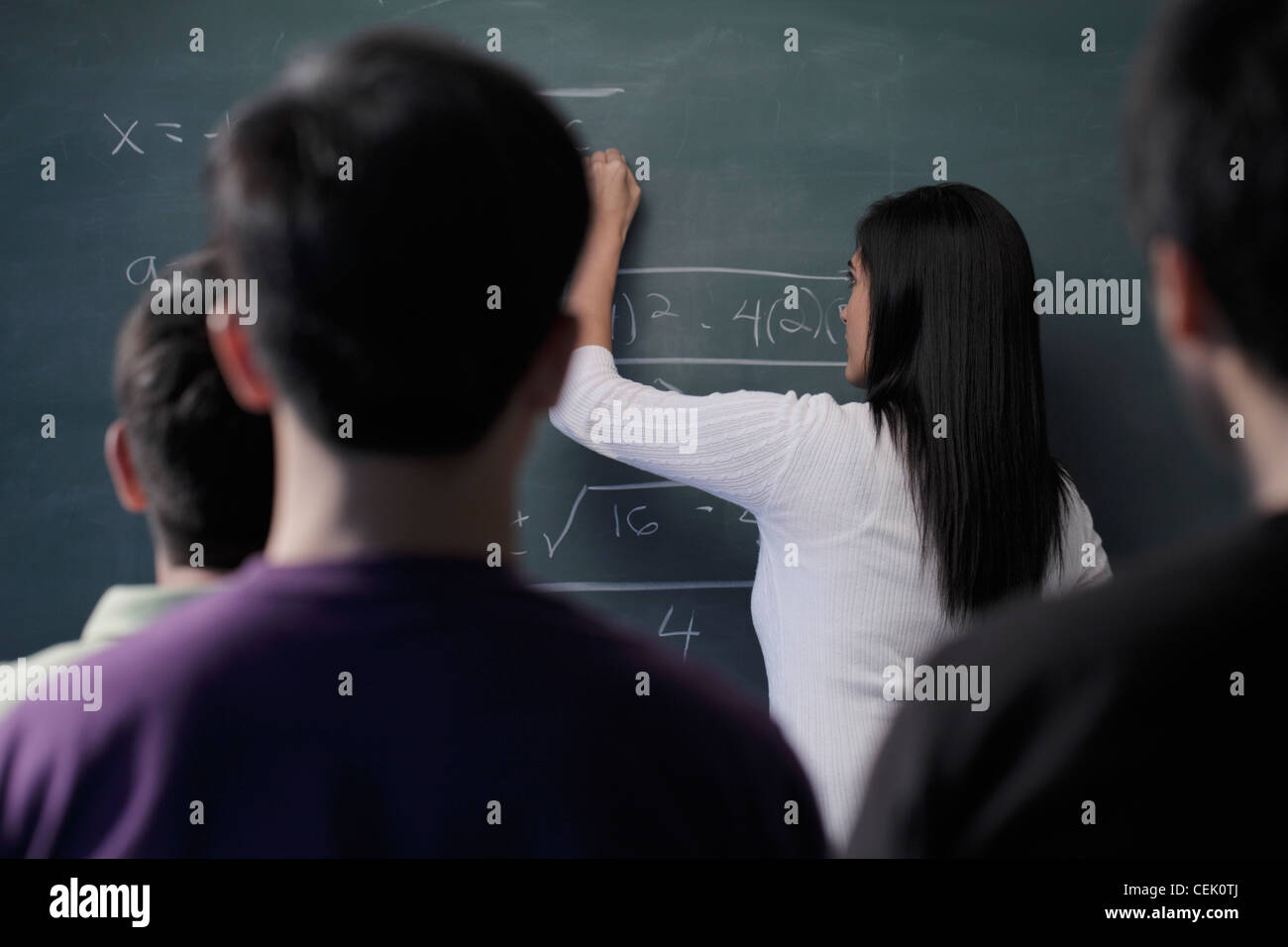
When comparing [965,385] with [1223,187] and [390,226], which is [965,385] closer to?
[1223,187]

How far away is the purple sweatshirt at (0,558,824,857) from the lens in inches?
19.0

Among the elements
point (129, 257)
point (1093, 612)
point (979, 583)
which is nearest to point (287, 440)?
point (1093, 612)

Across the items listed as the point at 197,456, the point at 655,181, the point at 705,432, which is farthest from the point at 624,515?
the point at 197,456

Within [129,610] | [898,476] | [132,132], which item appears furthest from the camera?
[132,132]

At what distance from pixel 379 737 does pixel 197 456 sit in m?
0.60

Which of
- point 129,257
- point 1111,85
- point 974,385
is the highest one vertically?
point 1111,85

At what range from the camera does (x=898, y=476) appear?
4.77 ft

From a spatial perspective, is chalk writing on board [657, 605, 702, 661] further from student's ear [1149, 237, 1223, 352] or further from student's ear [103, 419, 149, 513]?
student's ear [1149, 237, 1223, 352]

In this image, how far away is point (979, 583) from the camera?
1.47 metres

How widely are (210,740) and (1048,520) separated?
1348 mm

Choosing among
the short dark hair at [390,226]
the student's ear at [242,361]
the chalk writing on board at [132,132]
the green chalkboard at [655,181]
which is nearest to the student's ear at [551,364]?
the short dark hair at [390,226]

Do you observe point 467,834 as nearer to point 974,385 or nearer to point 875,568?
point 875,568

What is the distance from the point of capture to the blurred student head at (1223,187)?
1.70ft
